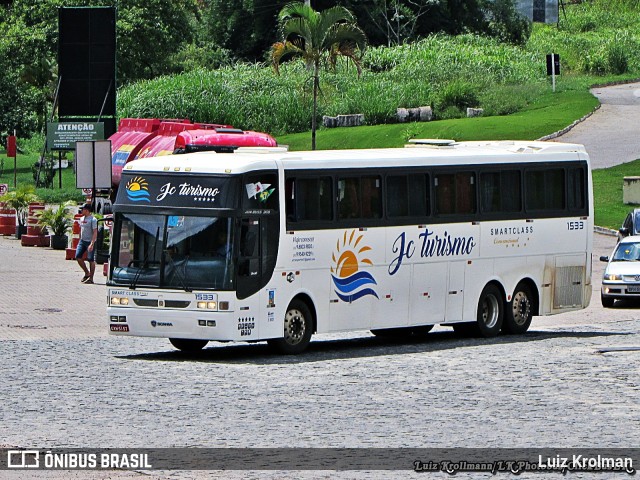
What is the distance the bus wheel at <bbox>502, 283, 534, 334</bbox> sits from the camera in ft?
85.1

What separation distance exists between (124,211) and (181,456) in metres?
9.28

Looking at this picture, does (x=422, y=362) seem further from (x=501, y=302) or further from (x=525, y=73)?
(x=525, y=73)

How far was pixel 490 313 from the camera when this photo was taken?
25703 millimetres

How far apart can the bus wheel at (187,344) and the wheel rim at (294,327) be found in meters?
1.42

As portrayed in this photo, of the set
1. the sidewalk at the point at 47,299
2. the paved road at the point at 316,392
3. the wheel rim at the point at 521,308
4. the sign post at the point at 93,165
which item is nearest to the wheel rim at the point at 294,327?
the paved road at the point at 316,392

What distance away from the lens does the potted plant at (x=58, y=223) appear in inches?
1687

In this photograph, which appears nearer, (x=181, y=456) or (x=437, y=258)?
(x=181, y=456)

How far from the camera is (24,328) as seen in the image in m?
25.0

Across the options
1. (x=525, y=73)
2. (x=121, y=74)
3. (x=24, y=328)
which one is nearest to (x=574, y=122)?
(x=525, y=73)

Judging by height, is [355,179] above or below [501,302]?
above

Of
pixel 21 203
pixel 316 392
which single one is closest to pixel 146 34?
pixel 21 203

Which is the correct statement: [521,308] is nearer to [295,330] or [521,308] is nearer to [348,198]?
[348,198]

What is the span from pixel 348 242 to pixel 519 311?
466 cm

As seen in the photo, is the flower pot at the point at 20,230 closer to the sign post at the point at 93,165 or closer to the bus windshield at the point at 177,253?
the sign post at the point at 93,165
